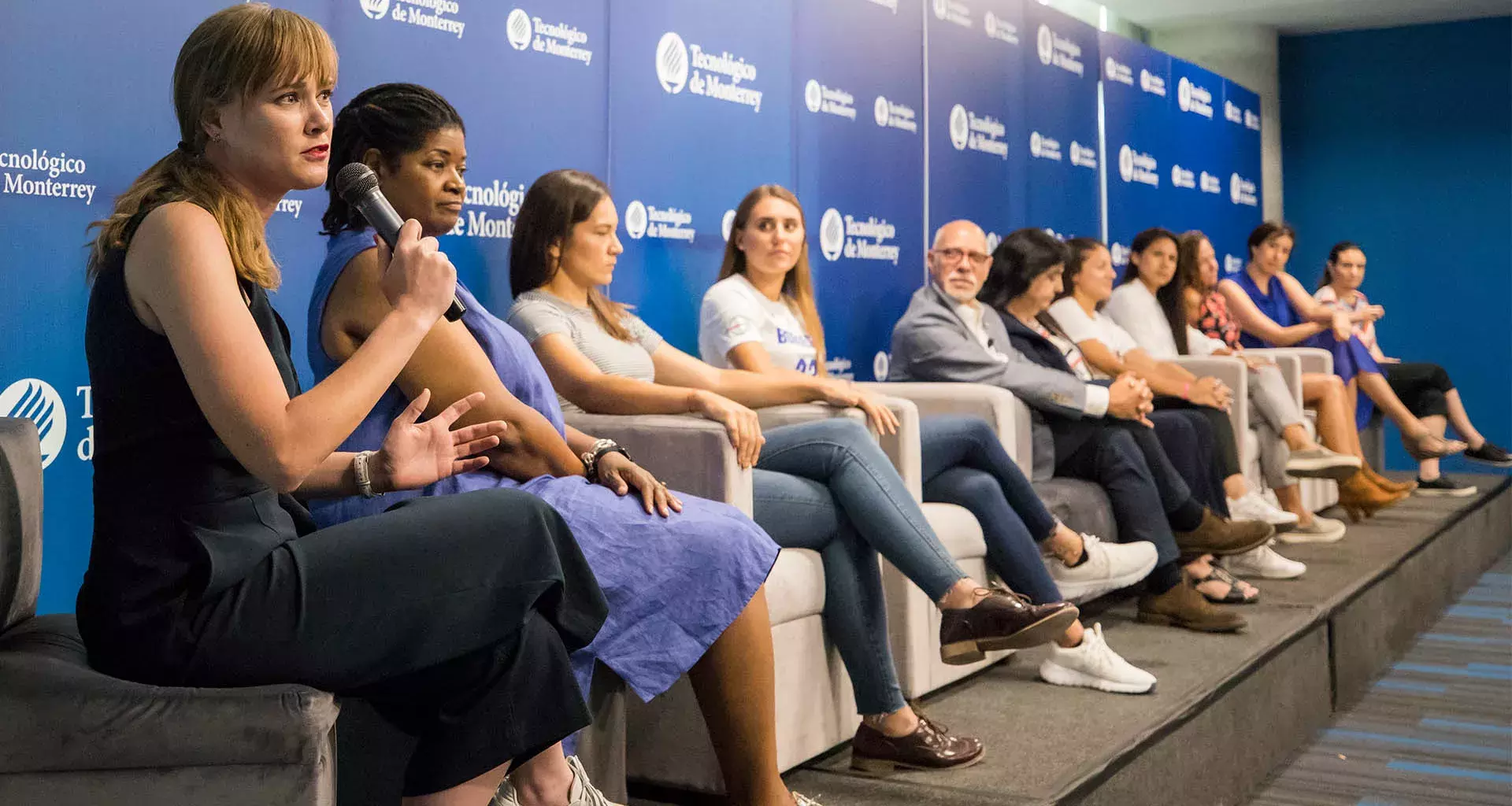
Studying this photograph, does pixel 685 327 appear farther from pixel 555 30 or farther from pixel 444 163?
pixel 444 163

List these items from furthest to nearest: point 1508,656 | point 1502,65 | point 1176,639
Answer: point 1502,65 < point 1508,656 < point 1176,639

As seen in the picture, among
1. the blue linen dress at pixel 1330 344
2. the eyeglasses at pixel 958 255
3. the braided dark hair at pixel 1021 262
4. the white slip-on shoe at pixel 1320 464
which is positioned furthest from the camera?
the blue linen dress at pixel 1330 344

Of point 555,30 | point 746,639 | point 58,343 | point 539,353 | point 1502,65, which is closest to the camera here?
Answer: point 746,639

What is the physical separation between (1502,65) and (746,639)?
353 inches

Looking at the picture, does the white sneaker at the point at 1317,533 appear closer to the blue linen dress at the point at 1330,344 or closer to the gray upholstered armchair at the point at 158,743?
the blue linen dress at the point at 1330,344

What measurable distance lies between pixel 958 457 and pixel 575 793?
5.11ft

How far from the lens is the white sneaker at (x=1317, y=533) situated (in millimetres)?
5320

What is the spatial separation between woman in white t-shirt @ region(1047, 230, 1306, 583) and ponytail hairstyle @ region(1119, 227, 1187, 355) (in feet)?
2.17

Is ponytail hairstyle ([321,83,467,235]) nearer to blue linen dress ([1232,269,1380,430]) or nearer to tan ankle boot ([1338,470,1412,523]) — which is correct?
tan ankle boot ([1338,470,1412,523])

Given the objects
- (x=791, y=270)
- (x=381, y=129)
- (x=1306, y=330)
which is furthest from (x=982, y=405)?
(x=1306, y=330)

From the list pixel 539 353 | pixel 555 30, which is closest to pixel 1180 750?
pixel 539 353

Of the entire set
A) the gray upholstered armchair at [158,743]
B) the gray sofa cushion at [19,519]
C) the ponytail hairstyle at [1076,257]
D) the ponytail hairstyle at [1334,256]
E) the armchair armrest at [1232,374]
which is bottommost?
the gray upholstered armchair at [158,743]

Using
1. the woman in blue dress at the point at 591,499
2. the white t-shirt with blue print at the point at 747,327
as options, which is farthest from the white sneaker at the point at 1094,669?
the woman in blue dress at the point at 591,499

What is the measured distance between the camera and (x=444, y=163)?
220 cm
